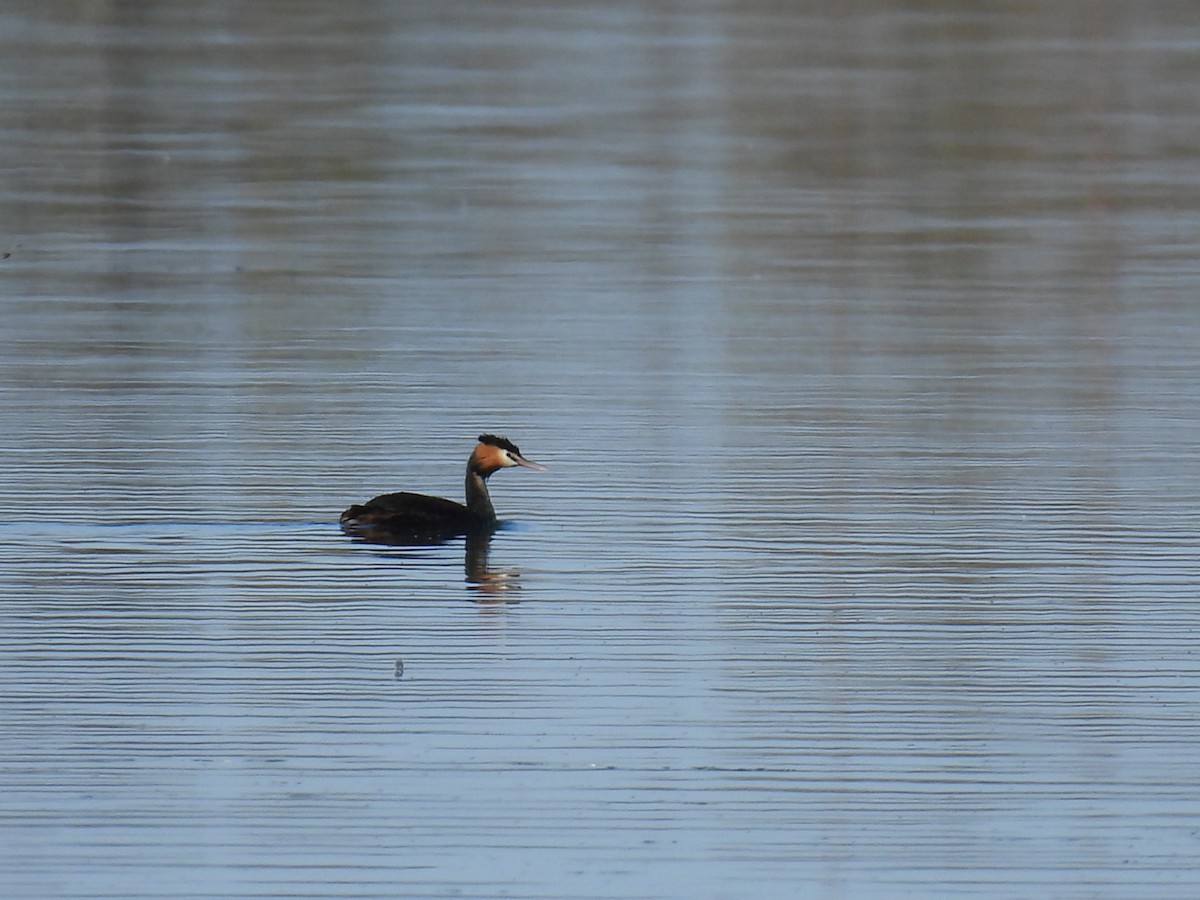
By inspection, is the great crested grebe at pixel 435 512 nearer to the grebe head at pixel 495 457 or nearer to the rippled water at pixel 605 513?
the grebe head at pixel 495 457

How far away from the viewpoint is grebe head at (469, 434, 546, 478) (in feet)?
37.9

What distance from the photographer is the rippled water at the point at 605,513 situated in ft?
23.1

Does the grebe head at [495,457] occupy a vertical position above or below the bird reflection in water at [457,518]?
above

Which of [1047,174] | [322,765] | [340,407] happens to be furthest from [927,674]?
[1047,174]

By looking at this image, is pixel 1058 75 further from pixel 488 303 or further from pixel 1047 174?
pixel 488 303

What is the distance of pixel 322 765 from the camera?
747cm

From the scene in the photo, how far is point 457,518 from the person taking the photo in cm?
1119

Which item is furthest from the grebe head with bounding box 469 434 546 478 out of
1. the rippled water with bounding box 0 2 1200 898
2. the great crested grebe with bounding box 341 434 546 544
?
the rippled water with bounding box 0 2 1200 898

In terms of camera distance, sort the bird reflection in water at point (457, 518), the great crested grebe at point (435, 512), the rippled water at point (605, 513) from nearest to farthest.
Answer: the rippled water at point (605, 513), the bird reflection in water at point (457, 518), the great crested grebe at point (435, 512)

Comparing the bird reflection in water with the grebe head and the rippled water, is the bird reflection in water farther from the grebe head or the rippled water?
the rippled water

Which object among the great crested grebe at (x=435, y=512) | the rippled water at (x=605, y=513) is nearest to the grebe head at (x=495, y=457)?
the great crested grebe at (x=435, y=512)

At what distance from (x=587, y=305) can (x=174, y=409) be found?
4253mm

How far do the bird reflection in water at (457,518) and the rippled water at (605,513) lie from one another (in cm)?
10

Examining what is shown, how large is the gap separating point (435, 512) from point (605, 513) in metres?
0.79
